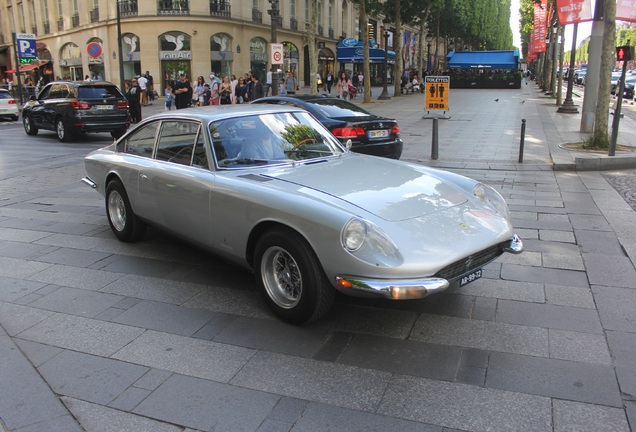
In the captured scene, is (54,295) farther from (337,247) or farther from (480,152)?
(480,152)

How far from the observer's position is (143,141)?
223 inches

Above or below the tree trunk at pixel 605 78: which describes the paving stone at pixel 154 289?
below

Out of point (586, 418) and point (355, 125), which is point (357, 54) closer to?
point (355, 125)

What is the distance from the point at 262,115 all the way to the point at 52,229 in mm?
3479

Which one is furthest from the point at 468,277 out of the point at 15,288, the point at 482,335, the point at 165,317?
the point at 15,288

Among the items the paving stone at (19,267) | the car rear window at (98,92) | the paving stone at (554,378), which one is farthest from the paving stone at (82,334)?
the car rear window at (98,92)

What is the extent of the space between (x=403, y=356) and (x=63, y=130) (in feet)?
50.2

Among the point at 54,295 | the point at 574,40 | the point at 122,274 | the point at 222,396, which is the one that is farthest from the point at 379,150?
the point at 574,40

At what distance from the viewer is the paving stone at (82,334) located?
3730 millimetres

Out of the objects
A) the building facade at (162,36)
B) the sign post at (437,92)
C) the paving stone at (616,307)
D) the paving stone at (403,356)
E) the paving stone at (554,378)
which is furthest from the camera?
the building facade at (162,36)

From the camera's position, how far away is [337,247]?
3436 millimetres

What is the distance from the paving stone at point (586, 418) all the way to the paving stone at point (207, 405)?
1.56m

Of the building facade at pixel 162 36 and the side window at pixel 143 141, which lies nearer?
the side window at pixel 143 141

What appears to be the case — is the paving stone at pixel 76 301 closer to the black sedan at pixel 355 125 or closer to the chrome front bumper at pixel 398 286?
the chrome front bumper at pixel 398 286
